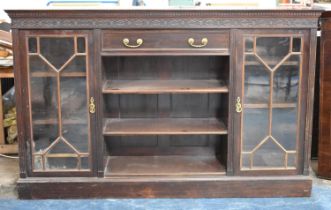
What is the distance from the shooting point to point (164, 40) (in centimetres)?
211

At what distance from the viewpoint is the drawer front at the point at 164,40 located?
2.10 meters

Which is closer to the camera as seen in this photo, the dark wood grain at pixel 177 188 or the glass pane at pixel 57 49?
the glass pane at pixel 57 49

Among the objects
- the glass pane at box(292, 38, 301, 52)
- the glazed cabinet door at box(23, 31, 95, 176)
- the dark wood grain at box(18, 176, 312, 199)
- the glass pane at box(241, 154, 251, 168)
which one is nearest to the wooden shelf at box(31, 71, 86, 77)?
the glazed cabinet door at box(23, 31, 95, 176)

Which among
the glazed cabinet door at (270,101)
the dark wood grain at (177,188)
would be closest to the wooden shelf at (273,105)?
the glazed cabinet door at (270,101)

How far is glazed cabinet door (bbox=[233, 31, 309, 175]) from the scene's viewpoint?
6.96 ft

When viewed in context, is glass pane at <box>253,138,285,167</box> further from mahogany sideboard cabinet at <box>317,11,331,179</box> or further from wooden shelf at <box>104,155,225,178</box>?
mahogany sideboard cabinet at <box>317,11,331,179</box>

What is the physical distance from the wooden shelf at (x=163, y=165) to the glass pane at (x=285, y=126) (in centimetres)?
33

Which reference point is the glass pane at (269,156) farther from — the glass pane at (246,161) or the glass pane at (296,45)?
the glass pane at (296,45)

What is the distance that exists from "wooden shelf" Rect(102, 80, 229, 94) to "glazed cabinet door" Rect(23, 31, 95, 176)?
15 cm

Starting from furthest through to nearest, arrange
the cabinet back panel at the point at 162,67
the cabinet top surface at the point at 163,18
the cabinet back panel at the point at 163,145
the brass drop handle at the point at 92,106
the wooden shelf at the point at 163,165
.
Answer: the cabinet back panel at the point at 163,145 < the cabinet back panel at the point at 162,67 < the wooden shelf at the point at 163,165 < the brass drop handle at the point at 92,106 < the cabinet top surface at the point at 163,18

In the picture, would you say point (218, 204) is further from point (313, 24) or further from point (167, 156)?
point (313, 24)

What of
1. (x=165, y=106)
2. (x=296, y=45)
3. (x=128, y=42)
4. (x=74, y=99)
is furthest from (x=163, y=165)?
(x=296, y=45)

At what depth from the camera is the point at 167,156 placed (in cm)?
253

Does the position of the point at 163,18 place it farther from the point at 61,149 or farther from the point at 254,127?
the point at 61,149
